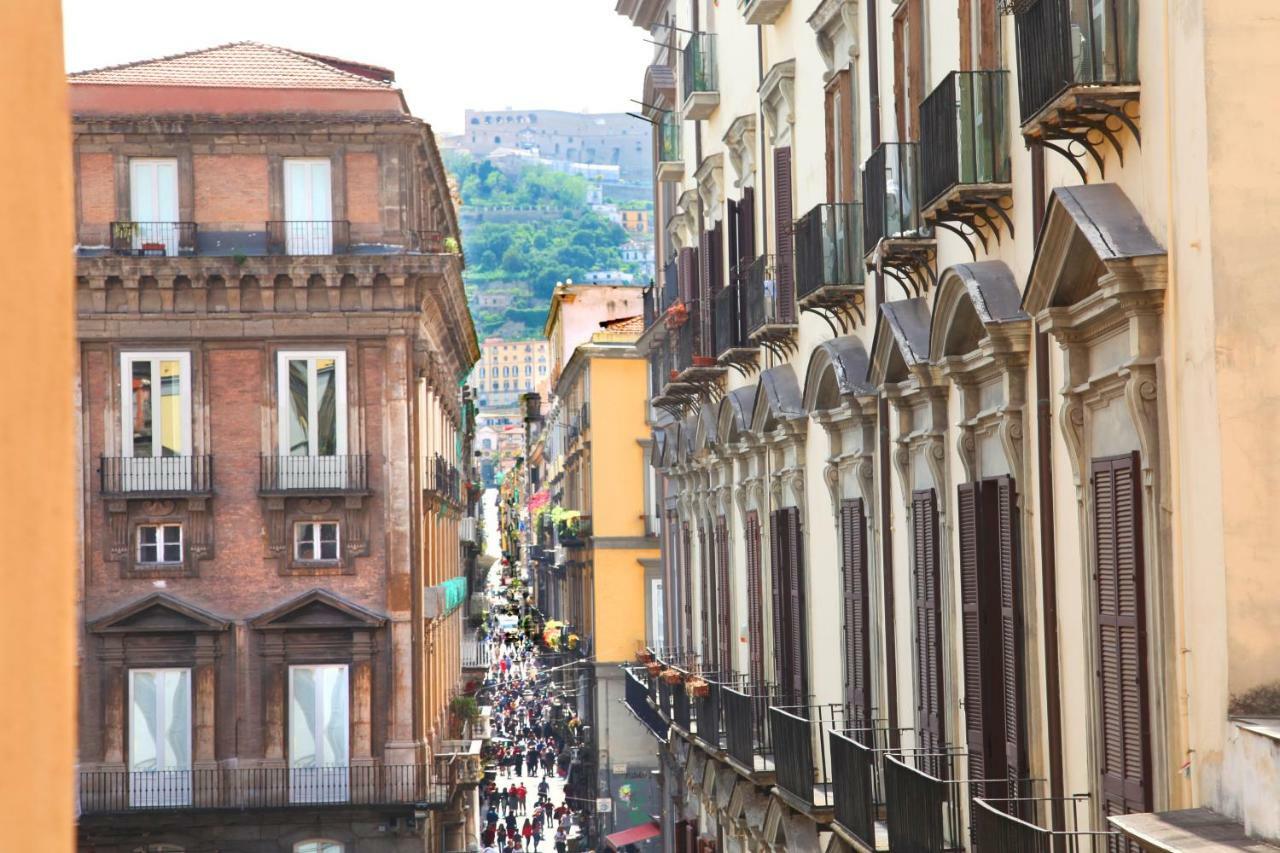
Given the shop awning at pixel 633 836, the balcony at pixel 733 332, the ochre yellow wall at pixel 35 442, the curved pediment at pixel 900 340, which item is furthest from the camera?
the shop awning at pixel 633 836

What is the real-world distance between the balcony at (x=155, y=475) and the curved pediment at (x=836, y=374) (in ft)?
65.5

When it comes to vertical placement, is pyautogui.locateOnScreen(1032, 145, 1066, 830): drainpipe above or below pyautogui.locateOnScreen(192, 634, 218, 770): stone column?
above

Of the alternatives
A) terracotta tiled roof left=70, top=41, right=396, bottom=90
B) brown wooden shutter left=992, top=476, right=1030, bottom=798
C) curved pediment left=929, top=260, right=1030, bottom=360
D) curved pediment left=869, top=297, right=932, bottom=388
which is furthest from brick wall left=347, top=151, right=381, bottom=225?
brown wooden shutter left=992, top=476, right=1030, bottom=798

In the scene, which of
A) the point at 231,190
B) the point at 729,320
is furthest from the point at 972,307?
the point at 231,190

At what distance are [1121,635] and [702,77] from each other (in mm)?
18874

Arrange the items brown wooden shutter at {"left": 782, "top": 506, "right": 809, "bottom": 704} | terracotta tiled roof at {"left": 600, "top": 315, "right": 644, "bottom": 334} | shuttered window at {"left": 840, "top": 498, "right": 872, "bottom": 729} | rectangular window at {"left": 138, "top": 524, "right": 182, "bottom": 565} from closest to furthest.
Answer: shuttered window at {"left": 840, "top": 498, "right": 872, "bottom": 729} < brown wooden shutter at {"left": 782, "top": 506, "right": 809, "bottom": 704} < rectangular window at {"left": 138, "top": 524, "right": 182, "bottom": 565} < terracotta tiled roof at {"left": 600, "top": 315, "right": 644, "bottom": 334}

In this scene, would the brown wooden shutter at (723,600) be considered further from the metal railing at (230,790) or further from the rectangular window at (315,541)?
the rectangular window at (315,541)

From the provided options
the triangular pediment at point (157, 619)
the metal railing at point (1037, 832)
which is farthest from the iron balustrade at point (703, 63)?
the metal railing at point (1037, 832)

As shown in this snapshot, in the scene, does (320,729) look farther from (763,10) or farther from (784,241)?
(763,10)

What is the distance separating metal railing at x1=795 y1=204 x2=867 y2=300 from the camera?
16969mm

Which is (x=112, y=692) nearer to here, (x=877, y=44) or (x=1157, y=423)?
(x=877, y=44)

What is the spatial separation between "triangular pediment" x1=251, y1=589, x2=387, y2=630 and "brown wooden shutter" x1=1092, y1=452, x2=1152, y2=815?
2810 cm

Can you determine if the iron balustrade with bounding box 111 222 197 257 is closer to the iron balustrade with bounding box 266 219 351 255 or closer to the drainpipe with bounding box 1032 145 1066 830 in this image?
the iron balustrade with bounding box 266 219 351 255

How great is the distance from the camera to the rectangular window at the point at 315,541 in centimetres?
3744
